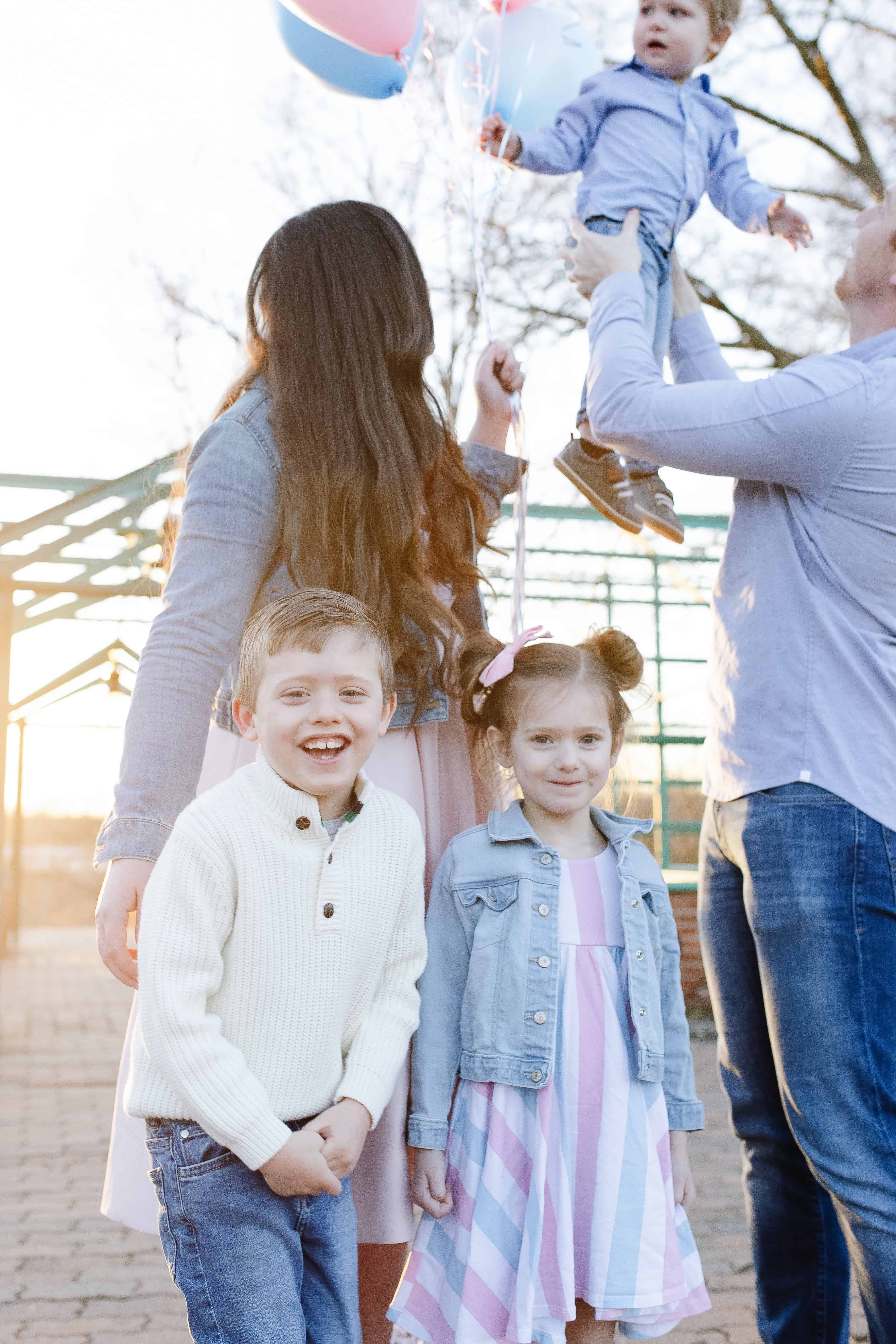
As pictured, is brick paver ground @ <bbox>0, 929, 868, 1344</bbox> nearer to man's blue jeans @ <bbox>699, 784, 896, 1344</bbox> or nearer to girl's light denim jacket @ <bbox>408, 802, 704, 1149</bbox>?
man's blue jeans @ <bbox>699, 784, 896, 1344</bbox>

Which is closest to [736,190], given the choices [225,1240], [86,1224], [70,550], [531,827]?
[531,827]

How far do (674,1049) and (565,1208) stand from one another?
32 cm

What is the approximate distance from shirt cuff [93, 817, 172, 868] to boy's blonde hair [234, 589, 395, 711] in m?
0.21

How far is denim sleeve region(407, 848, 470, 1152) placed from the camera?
1.75 m

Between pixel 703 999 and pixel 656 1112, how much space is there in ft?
20.6

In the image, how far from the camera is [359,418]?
72.1 inches

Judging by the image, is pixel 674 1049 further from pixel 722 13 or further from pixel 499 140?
pixel 722 13

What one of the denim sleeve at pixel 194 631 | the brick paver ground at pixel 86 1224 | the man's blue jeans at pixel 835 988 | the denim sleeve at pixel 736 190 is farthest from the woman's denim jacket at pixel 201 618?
the brick paver ground at pixel 86 1224

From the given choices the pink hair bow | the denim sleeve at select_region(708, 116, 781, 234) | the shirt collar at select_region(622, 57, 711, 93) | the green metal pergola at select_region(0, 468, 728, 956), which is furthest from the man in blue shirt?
the green metal pergola at select_region(0, 468, 728, 956)

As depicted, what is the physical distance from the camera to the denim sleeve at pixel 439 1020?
1.75 m

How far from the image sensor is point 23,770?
49.1 feet

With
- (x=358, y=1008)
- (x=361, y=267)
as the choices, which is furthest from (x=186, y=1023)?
(x=361, y=267)

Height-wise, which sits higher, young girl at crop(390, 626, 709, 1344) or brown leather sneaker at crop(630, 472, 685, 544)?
brown leather sneaker at crop(630, 472, 685, 544)

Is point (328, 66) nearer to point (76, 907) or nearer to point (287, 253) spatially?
point (287, 253)
